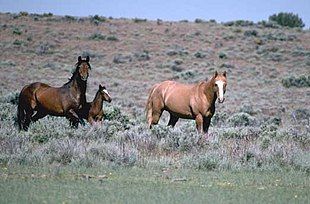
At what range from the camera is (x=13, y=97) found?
27.4 m

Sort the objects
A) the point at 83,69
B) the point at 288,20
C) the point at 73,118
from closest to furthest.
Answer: the point at 73,118
the point at 83,69
the point at 288,20

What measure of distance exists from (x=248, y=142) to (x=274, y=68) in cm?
3600

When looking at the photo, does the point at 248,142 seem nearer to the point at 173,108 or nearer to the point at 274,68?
the point at 173,108

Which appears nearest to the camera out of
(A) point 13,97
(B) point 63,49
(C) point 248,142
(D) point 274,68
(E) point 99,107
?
(C) point 248,142

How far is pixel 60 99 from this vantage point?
1769cm

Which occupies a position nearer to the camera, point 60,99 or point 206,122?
point 206,122

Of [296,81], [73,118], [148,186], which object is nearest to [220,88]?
[73,118]

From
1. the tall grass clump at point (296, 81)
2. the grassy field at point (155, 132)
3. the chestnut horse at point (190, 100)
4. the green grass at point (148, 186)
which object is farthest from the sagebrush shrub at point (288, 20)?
the green grass at point (148, 186)

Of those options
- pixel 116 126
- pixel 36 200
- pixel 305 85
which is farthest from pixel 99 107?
pixel 305 85

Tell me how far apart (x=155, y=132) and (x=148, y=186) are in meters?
5.76

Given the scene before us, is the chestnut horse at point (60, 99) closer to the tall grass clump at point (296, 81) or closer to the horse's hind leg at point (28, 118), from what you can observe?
the horse's hind leg at point (28, 118)

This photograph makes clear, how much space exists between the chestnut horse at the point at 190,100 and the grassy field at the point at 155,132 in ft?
1.79

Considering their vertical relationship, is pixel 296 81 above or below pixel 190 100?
below

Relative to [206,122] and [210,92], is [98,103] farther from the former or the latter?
[210,92]
